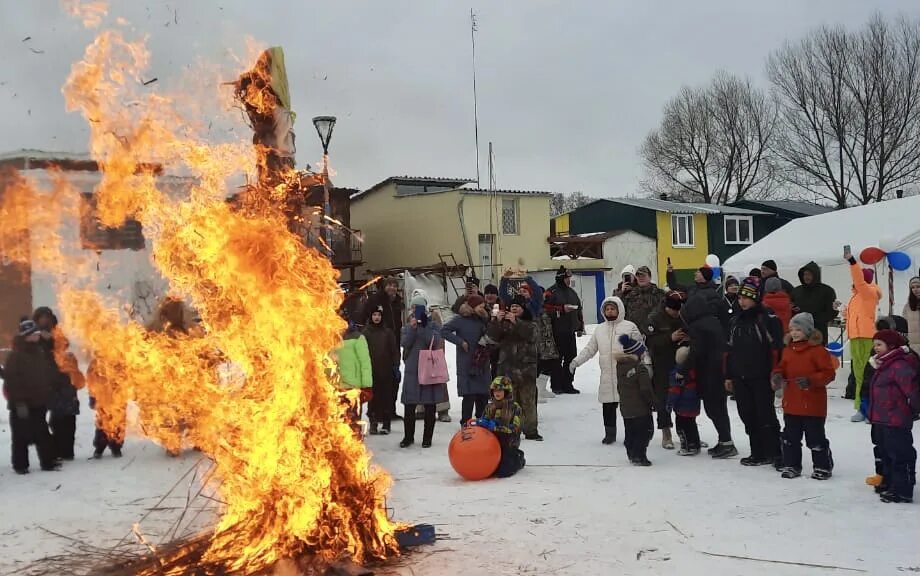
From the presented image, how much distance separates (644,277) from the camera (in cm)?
1020

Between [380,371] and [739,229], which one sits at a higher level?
[739,229]

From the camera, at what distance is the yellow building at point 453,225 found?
32.2 metres

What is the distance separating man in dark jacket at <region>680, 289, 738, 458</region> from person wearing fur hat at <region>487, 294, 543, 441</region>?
188cm

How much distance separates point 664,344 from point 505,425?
2250 millimetres

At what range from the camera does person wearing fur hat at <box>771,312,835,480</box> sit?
682 cm

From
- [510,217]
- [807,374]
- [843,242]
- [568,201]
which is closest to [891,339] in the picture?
[807,374]

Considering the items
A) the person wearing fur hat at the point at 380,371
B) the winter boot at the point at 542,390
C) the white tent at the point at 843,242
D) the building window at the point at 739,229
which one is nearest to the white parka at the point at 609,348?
the person wearing fur hat at the point at 380,371

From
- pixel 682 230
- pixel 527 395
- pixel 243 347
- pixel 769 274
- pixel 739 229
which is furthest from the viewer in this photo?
pixel 739 229

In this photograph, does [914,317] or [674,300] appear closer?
[674,300]

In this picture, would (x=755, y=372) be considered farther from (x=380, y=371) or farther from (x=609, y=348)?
(x=380, y=371)

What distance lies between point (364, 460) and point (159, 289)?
8.58 feet

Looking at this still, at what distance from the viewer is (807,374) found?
22.6 feet

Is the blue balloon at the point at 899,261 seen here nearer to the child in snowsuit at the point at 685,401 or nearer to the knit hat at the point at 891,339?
the child in snowsuit at the point at 685,401

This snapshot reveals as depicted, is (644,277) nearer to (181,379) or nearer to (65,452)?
(181,379)
